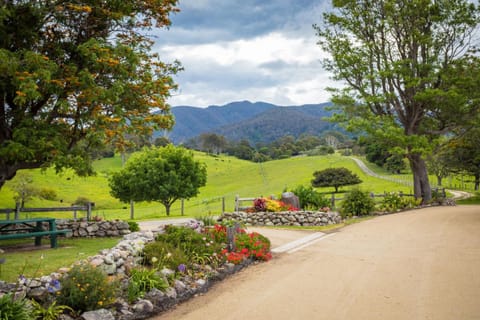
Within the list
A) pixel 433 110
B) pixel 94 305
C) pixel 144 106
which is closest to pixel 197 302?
pixel 94 305

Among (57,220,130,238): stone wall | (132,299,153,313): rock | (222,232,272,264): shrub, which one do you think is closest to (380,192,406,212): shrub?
(222,232,272,264): shrub

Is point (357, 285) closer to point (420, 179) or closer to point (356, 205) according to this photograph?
point (356, 205)

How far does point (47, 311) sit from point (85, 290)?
59 centimetres

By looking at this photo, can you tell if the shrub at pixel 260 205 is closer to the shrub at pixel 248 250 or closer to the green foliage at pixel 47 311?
the shrub at pixel 248 250

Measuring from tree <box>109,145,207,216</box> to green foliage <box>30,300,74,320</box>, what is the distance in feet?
90.0

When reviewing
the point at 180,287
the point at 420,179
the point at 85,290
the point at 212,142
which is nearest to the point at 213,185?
the point at 420,179

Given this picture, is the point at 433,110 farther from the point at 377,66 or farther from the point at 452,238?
the point at 452,238

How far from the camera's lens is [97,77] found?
37.4ft

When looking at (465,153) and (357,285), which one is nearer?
(357,285)

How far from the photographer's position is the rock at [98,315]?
225 inches

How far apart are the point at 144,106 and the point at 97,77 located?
5.50 feet

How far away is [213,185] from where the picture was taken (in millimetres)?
67062

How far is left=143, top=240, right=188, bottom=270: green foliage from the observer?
8.05 m

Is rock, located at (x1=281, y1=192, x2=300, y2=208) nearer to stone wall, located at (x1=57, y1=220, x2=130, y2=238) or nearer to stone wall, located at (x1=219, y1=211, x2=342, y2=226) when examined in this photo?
stone wall, located at (x1=219, y1=211, x2=342, y2=226)
